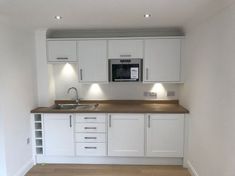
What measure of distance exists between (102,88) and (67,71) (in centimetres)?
77

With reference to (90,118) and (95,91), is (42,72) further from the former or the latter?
(90,118)

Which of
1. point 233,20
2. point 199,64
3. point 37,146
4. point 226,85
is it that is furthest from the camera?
point 37,146

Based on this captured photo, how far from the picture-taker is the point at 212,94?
7.98 ft

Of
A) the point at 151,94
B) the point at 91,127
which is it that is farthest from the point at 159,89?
the point at 91,127

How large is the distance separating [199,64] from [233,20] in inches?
39.1

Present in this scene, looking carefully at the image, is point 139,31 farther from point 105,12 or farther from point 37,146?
point 37,146

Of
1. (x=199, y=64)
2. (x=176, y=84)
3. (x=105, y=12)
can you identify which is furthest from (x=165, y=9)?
(x=176, y=84)

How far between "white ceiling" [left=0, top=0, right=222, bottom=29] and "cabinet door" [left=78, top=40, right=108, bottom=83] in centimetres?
48

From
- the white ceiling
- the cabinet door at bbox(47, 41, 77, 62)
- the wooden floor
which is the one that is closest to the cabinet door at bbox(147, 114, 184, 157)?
the wooden floor

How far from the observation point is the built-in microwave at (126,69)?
3.69 metres

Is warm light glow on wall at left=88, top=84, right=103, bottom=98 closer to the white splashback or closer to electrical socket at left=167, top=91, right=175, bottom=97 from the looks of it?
the white splashback

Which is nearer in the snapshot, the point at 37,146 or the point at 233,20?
the point at 233,20

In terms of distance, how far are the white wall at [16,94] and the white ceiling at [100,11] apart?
1.05ft

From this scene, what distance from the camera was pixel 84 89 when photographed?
4102mm
